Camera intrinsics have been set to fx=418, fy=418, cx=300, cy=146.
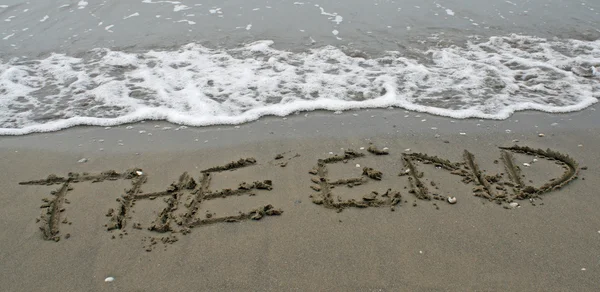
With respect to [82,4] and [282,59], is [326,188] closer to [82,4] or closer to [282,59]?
[282,59]

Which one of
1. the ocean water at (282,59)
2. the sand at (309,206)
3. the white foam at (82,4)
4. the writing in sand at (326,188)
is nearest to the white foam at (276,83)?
the ocean water at (282,59)

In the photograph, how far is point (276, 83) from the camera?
226 inches

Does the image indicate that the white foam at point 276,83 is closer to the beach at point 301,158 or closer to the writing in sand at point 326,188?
the beach at point 301,158

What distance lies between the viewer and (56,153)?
4.38 m

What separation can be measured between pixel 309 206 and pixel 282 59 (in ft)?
11.8

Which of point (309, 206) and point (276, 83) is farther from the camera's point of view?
point (276, 83)

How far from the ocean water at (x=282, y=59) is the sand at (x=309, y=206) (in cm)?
47

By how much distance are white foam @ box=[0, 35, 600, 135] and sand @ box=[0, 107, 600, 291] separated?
1.01 feet

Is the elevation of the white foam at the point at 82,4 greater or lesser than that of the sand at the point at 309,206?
lesser

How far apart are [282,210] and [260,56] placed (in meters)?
3.82

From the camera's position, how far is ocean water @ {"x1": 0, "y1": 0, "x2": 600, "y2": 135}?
205 inches

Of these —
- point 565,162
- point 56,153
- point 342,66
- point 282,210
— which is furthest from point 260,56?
point 565,162

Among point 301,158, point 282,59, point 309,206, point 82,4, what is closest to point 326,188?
point 309,206

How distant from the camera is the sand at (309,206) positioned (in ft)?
9.45
